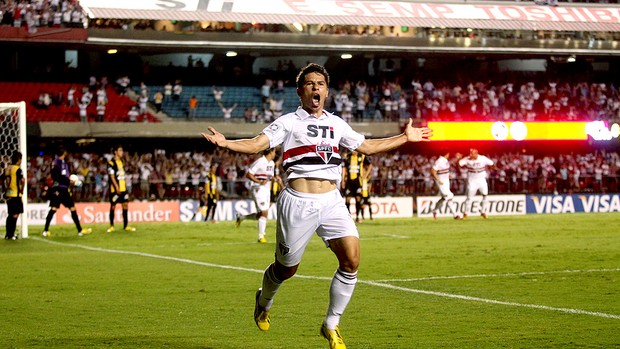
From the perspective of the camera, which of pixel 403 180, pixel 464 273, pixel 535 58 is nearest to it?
pixel 464 273

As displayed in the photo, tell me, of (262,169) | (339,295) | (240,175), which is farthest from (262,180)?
(240,175)

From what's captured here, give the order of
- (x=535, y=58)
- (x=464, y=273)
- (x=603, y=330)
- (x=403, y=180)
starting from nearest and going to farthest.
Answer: (x=603, y=330), (x=464, y=273), (x=403, y=180), (x=535, y=58)

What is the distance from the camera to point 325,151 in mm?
8320

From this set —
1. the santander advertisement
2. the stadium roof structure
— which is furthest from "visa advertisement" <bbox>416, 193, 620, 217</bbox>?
the stadium roof structure

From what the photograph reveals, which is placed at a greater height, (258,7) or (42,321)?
(258,7)

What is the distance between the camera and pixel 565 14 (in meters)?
49.8

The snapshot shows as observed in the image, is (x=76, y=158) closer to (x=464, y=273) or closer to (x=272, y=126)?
(x=464, y=273)

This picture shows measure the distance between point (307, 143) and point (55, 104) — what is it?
37615mm

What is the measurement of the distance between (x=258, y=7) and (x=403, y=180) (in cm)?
1110

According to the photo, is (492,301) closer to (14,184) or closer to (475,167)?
(14,184)

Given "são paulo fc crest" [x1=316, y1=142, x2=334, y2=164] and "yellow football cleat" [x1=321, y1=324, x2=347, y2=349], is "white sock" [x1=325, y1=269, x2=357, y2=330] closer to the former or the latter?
"yellow football cleat" [x1=321, y1=324, x2=347, y2=349]

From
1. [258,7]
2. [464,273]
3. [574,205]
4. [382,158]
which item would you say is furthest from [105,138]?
[464,273]

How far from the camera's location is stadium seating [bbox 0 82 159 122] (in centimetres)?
4325

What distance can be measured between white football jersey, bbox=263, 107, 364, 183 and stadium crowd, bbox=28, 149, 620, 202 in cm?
2800
